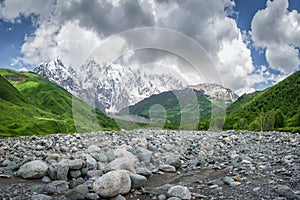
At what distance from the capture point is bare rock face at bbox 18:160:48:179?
34.1 ft

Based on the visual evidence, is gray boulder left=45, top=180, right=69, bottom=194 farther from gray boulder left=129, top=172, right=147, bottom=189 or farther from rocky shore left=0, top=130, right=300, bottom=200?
gray boulder left=129, top=172, right=147, bottom=189

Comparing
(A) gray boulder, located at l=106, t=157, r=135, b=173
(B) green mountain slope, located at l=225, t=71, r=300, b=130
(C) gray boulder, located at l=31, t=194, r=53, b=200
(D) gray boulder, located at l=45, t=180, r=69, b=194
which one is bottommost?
(C) gray boulder, located at l=31, t=194, r=53, b=200

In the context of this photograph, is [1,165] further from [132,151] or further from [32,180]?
[132,151]

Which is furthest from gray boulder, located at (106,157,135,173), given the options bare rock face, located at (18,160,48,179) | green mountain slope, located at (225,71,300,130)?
green mountain slope, located at (225,71,300,130)

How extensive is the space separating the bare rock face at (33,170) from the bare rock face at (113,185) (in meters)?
2.92

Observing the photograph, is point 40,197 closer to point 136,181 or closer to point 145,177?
point 136,181

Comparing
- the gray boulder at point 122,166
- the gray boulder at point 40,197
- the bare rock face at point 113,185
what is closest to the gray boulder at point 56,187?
the gray boulder at point 40,197

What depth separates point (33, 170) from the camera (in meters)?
10.5

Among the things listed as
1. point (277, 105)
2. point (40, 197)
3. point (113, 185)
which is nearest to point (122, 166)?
A: point (113, 185)

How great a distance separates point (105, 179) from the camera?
8.66 metres

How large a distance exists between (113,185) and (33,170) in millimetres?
3822

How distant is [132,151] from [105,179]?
577cm

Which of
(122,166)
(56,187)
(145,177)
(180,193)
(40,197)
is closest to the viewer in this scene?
(40,197)

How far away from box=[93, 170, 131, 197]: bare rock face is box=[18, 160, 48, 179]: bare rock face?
2918 millimetres
